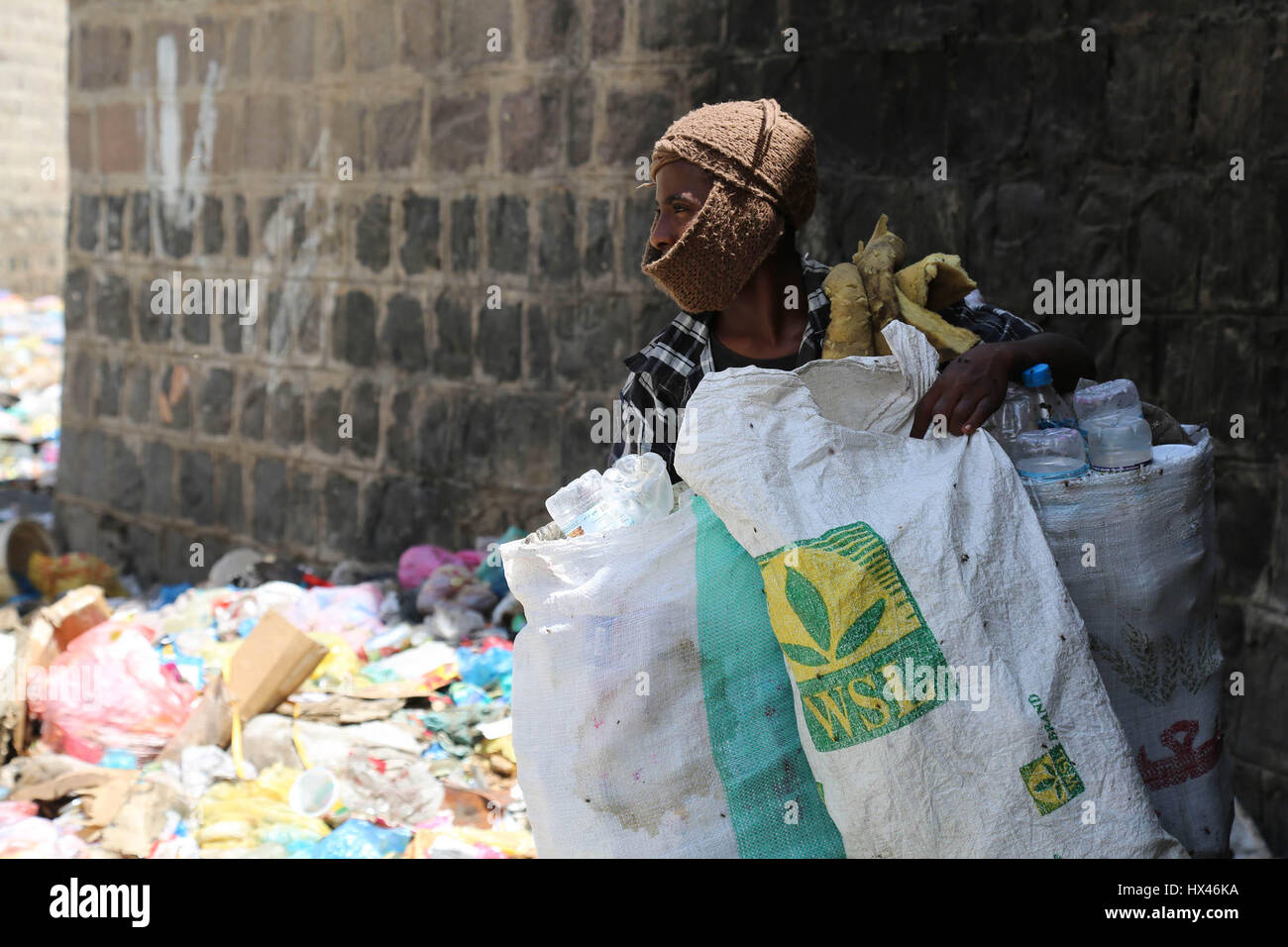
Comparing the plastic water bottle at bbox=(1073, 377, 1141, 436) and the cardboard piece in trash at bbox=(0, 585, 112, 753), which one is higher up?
the plastic water bottle at bbox=(1073, 377, 1141, 436)

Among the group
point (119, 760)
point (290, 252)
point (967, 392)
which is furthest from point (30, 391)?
point (967, 392)

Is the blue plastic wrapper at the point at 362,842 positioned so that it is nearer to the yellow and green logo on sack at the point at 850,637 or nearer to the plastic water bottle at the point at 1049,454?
the yellow and green logo on sack at the point at 850,637

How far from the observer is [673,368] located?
2.14 metres

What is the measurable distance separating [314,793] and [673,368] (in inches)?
73.5

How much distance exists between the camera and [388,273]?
520 cm

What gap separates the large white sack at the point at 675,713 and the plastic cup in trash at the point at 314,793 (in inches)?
70.9

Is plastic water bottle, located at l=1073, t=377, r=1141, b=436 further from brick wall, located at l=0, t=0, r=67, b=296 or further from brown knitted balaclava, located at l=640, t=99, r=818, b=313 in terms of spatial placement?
brick wall, located at l=0, t=0, r=67, b=296

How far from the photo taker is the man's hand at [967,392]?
66.4 inches

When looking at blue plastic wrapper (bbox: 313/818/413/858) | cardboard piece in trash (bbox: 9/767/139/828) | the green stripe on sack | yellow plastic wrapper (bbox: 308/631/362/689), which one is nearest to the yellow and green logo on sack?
the green stripe on sack

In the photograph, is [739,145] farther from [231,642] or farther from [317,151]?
[317,151]

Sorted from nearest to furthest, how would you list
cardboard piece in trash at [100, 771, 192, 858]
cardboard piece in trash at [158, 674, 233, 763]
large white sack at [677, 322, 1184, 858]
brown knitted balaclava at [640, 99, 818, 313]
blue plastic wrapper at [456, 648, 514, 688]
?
large white sack at [677, 322, 1184, 858]
brown knitted balaclava at [640, 99, 818, 313]
cardboard piece in trash at [100, 771, 192, 858]
cardboard piece in trash at [158, 674, 233, 763]
blue plastic wrapper at [456, 648, 514, 688]

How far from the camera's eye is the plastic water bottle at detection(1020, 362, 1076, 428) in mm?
1736

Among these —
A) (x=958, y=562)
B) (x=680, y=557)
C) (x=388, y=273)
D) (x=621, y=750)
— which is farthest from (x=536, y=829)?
(x=388, y=273)
